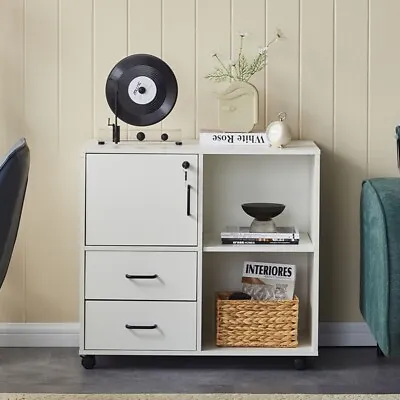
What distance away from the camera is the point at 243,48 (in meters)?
3.77

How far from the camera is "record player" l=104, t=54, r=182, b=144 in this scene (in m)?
3.59

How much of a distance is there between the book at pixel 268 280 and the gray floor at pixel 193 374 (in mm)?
244

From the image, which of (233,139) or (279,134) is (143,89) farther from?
(279,134)

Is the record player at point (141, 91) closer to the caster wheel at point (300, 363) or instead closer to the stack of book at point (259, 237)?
the stack of book at point (259, 237)

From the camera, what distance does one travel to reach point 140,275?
3.52 m

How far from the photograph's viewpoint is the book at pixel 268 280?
3.69 metres

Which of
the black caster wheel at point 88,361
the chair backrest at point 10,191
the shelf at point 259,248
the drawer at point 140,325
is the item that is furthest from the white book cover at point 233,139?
the chair backrest at point 10,191

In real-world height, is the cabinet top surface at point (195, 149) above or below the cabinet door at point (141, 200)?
above

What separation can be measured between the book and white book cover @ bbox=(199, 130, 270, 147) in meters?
0.49

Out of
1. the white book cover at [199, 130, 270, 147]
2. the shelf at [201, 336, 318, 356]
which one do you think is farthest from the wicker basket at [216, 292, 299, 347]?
the white book cover at [199, 130, 270, 147]

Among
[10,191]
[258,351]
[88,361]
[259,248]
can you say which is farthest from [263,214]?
[10,191]

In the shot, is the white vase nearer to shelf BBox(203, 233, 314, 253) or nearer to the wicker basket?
shelf BBox(203, 233, 314, 253)

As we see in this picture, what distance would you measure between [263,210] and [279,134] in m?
0.29

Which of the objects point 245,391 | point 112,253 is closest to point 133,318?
point 112,253
